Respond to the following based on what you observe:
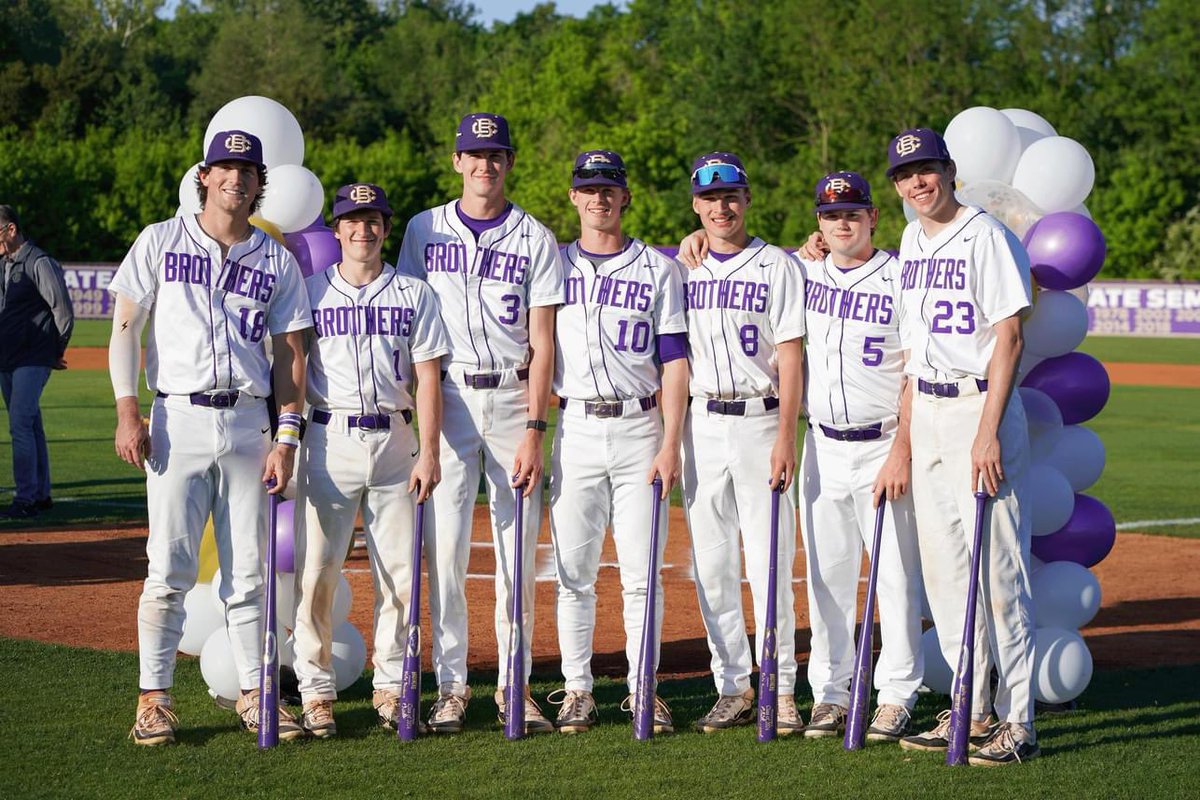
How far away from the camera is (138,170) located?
4703 cm

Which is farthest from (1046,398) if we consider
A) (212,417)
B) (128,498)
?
(128,498)

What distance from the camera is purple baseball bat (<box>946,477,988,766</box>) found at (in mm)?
5883

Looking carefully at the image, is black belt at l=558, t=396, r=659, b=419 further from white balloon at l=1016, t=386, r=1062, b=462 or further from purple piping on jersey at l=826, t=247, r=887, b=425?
white balloon at l=1016, t=386, r=1062, b=462

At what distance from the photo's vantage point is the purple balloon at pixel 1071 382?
7250 mm

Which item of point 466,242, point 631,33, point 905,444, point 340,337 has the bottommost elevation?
point 905,444

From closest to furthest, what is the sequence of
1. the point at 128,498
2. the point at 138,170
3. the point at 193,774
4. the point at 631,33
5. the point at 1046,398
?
the point at 193,774, the point at 1046,398, the point at 128,498, the point at 138,170, the point at 631,33

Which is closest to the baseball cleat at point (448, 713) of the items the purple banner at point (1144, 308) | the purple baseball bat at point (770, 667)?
the purple baseball bat at point (770, 667)

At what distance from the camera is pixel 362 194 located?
20.7 feet

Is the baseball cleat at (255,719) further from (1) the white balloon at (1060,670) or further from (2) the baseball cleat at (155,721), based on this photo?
(1) the white balloon at (1060,670)

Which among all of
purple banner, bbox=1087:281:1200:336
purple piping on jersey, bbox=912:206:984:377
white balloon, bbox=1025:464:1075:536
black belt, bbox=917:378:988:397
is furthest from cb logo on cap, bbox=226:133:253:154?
purple banner, bbox=1087:281:1200:336

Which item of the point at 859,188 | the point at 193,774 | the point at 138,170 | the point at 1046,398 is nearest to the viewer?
the point at 193,774

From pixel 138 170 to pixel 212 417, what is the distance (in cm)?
4367

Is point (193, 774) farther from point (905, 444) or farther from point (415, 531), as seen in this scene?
point (905, 444)

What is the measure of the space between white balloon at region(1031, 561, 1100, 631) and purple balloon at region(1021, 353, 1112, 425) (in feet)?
2.66
